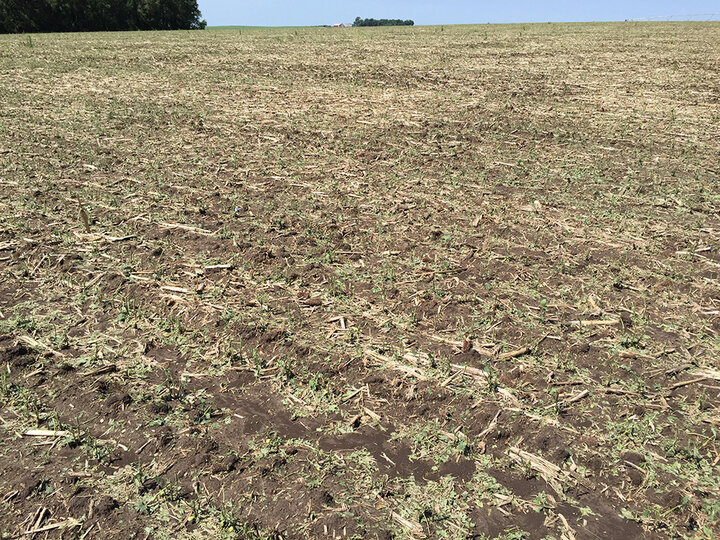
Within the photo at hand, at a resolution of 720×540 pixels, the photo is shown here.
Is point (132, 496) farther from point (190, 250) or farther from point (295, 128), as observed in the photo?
point (295, 128)

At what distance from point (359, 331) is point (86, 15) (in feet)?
133

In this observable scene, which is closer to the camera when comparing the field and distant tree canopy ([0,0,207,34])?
the field

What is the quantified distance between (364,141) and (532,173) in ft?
7.66

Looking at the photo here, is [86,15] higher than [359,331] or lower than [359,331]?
higher

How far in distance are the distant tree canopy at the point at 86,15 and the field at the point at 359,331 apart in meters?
32.9

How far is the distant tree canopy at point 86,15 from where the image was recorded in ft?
109

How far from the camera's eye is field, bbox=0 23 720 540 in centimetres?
243

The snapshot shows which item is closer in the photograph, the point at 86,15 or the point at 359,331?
the point at 359,331

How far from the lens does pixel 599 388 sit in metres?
→ 3.04

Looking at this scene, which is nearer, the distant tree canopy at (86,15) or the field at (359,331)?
the field at (359,331)

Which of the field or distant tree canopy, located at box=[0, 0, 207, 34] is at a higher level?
distant tree canopy, located at box=[0, 0, 207, 34]

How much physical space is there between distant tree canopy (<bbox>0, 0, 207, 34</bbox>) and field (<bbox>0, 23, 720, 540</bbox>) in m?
32.9

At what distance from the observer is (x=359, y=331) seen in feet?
11.6

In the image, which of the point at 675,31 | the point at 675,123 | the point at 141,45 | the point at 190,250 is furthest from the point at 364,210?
the point at 675,31
